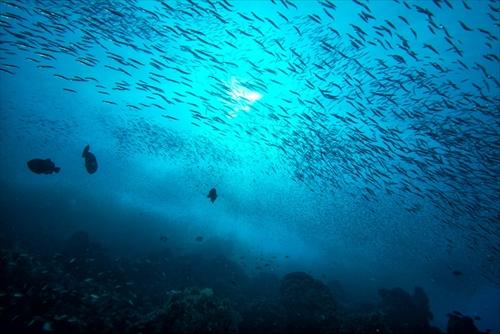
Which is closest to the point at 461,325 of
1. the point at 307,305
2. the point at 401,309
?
the point at 307,305

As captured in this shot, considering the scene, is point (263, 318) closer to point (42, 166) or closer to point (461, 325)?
point (461, 325)

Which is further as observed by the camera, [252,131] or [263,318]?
[252,131]

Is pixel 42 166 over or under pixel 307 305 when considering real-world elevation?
over

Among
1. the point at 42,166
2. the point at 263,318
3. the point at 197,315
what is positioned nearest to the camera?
the point at 42,166

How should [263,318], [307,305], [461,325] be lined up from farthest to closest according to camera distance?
[307,305]
[461,325]
[263,318]

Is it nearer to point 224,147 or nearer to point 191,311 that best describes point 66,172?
point 224,147

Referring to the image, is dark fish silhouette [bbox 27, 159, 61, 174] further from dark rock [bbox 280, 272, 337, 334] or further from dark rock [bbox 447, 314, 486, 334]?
dark rock [bbox 447, 314, 486, 334]

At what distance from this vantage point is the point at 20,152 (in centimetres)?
6212

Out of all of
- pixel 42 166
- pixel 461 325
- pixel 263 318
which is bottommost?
pixel 263 318

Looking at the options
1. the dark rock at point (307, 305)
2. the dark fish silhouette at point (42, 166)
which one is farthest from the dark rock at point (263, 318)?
the dark fish silhouette at point (42, 166)

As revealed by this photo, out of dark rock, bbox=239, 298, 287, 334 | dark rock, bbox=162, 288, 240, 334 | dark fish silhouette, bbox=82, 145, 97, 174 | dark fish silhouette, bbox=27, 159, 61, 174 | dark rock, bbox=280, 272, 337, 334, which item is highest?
dark fish silhouette, bbox=82, 145, 97, 174

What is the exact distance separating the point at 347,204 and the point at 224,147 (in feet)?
53.2

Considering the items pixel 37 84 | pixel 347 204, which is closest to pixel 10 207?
pixel 37 84

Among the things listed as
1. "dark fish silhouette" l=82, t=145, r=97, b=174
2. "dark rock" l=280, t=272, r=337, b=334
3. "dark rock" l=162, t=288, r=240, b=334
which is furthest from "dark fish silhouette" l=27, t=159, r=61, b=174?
"dark rock" l=280, t=272, r=337, b=334
